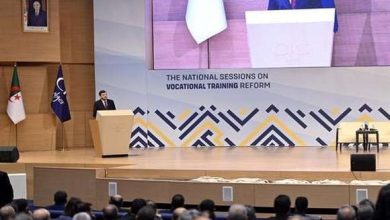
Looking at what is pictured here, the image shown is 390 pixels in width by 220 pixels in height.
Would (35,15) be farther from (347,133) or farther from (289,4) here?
(347,133)

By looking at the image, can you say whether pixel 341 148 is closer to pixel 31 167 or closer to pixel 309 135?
pixel 309 135

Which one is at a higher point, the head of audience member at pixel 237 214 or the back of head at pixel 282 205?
the head of audience member at pixel 237 214

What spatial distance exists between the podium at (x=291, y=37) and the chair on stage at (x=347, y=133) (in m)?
1.55

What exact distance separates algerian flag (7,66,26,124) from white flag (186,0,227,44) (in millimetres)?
3863

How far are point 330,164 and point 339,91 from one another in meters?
4.37

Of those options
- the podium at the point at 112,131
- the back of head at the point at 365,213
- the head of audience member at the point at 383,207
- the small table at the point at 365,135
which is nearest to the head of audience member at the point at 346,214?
the back of head at the point at 365,213

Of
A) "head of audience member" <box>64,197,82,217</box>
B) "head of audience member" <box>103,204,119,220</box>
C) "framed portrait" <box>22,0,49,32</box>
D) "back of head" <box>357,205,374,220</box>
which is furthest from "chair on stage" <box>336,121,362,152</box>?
"head of audience member" <box>103,204,119,220</box>

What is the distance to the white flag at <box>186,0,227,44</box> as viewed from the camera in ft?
51.6

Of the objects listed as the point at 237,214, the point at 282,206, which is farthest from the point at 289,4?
the point at 237,214

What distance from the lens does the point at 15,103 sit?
14.5 m

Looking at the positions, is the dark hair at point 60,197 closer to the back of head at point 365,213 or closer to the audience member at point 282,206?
the audience member at point 282,206

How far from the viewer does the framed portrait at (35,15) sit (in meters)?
14.7

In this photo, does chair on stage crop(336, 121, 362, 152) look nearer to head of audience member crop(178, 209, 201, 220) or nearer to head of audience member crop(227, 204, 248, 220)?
head of audience member crop(227, 204, 248, 220)

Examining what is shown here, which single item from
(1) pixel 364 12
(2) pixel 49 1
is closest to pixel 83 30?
(2) pixel 49 1
